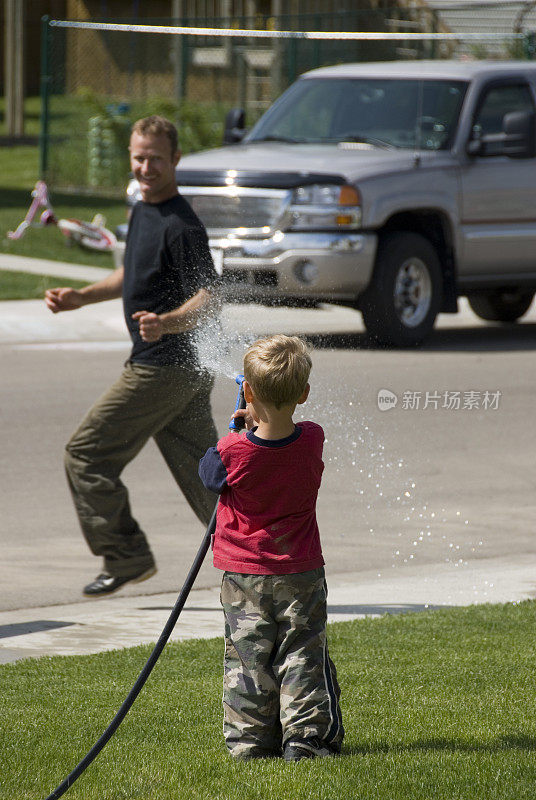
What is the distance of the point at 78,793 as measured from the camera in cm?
378

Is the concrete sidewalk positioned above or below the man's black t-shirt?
below

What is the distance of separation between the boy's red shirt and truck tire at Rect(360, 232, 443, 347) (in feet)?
28.2

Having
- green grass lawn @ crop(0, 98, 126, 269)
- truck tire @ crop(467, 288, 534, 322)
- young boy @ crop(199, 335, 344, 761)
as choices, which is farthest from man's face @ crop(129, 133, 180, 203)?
green grass lawn @ crop(0, 98, 126, 269)

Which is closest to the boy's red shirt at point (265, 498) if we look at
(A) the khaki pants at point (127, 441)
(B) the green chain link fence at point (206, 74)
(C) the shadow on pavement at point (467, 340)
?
(A) the khaki pants at point (127, 441)

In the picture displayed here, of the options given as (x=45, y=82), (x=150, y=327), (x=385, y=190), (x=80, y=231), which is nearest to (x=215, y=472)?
(x=150, y=327)

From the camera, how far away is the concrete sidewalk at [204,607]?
5484 millimetres

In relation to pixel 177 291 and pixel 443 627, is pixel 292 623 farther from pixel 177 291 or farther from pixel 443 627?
pixel 177 291

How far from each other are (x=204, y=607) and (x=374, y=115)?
8.37 m

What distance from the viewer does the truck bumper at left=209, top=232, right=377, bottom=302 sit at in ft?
38.5

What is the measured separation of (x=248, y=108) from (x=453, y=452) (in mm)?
18100

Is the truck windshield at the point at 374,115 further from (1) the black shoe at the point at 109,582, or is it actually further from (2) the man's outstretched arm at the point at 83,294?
(1) the black shoe at the point at 109,582

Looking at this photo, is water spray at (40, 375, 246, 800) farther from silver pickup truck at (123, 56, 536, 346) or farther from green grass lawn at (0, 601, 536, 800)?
silver pickup truck at (123, 56, 536, 346)

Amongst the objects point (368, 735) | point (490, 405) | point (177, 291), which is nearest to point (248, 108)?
point (490, 405)

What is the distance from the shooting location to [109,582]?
6133 millimetres
